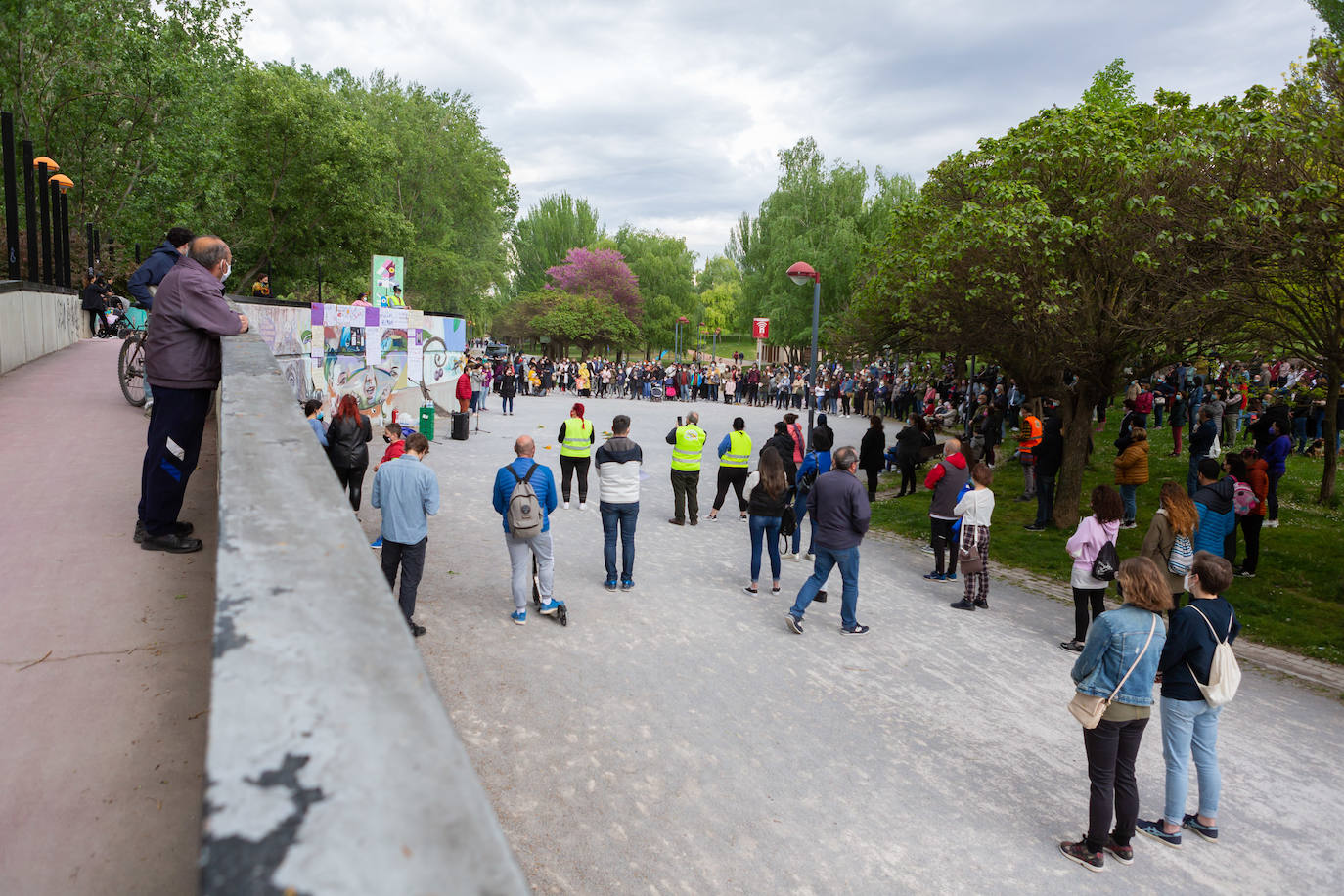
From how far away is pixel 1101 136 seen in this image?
37.0 feet

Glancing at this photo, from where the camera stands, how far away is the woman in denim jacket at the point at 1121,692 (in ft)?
15.4

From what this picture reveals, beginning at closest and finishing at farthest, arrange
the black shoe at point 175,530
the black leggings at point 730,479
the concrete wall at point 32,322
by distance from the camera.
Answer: the black shoe at point 175,530
the concrete wall at point 32,322
the black leggings at point 730,479

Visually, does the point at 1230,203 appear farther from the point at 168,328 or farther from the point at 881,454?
the point at 168,328

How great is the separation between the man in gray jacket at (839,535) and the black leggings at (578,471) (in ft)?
18.1

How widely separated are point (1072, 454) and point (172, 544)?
13.2 meters

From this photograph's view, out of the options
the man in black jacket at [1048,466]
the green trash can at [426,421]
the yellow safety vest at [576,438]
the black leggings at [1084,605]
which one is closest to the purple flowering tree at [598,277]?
the green trash can at [426,421]

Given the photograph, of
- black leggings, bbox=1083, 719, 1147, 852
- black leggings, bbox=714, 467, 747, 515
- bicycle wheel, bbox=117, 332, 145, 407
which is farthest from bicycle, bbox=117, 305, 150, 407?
black leggings, bbox=1083, 719, 1147, 852

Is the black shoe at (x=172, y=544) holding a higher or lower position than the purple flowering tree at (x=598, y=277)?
lower

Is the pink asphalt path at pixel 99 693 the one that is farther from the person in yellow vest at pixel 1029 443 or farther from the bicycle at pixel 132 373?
the person in yellow vest at pixel 1029 443

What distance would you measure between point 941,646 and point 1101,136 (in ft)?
25.9

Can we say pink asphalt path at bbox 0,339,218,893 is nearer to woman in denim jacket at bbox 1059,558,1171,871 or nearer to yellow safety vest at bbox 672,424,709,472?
woman in denim jacket at bbox 1059,558,1171,871

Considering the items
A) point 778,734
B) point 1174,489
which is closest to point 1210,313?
point 1174,489

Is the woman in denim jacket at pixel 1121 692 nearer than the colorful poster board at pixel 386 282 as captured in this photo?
Yes

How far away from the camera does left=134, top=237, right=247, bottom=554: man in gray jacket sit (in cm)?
397
